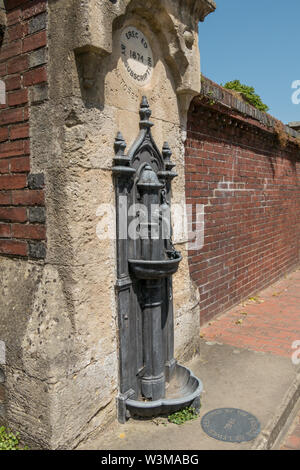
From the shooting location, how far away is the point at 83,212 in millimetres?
2400

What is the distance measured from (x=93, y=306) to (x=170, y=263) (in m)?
0.62

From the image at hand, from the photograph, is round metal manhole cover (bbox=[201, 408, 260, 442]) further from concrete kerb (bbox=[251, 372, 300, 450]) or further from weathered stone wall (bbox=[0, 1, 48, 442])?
weathered stone wall (bbox=[0, 1, 48, 442])

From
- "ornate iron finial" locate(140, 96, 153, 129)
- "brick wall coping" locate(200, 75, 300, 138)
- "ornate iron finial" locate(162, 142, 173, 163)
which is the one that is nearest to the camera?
"ornate iron finial" locate(140, 96, 153, 129)

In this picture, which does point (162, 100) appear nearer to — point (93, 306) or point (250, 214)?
point (93, 306)

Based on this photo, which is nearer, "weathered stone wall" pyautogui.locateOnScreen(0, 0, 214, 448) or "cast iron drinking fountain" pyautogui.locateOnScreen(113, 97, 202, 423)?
"weathered stone wall" pyautogui.locateOnScreen(0, 0, 214, 448)

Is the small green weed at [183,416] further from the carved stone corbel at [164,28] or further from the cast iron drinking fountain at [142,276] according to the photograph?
the carved stone corbel at [164,28]

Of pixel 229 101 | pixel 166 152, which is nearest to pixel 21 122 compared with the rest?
pixel 166 152

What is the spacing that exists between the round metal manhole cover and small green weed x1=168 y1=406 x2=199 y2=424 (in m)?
0.08

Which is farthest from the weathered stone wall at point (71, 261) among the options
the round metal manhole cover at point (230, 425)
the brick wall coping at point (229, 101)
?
the brick wall coping at point (229, 101)

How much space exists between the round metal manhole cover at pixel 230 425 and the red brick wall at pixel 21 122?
65.1 inches

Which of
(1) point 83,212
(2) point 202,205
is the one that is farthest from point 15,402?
(2) point 202,205

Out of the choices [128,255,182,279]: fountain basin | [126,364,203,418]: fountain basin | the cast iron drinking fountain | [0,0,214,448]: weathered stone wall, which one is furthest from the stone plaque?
[126,364,203,418]: fountain basin

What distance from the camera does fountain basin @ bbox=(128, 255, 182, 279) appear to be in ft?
8.92

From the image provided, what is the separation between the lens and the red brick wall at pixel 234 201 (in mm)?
4836
